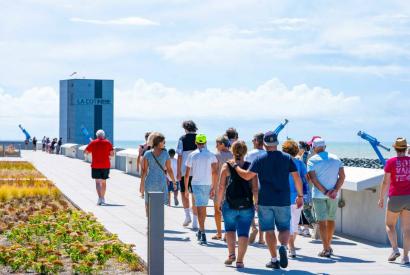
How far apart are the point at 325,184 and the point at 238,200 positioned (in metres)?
1.63

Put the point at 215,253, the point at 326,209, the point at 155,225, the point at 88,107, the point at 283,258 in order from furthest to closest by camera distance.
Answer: the point at 88,107
the point at 215,253
the point at 326,209
the point at 283,258
the point at 155,225

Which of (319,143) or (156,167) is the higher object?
(319,143)

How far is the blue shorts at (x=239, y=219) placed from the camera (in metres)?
11.1

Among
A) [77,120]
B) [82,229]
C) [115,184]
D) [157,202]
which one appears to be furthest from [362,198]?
[77,120]

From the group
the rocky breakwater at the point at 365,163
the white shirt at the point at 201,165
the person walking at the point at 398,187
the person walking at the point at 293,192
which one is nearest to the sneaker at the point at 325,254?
the person walking at the point at 293,192

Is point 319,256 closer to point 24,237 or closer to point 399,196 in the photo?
point 399,196

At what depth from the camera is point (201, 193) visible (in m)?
14.0

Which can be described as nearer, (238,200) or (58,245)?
(238,200)

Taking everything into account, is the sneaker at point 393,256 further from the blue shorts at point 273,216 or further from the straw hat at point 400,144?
the blue shorts at point 273,216

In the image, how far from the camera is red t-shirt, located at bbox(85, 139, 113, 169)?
779 inches

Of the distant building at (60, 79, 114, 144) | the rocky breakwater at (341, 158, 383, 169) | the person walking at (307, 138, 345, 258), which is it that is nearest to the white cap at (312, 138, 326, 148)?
the person walking at (307, 138, 345, 258)

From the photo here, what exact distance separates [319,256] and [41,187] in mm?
13940

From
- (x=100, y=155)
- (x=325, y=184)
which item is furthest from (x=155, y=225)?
(x=100, y=155)

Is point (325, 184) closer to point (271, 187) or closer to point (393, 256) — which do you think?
point (393, 256)
